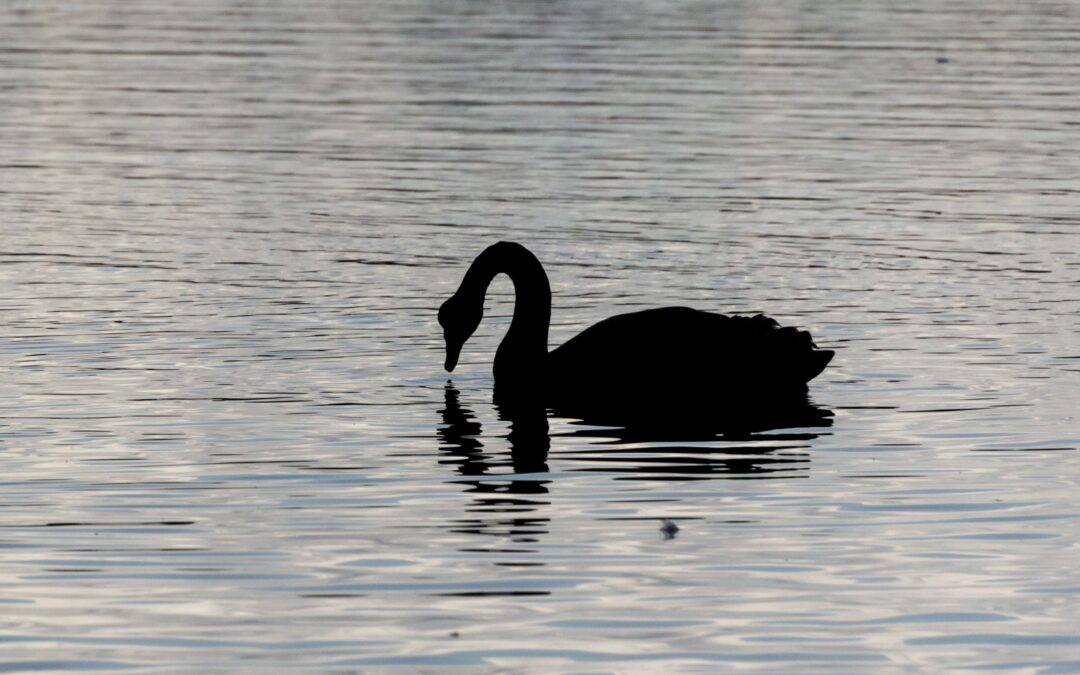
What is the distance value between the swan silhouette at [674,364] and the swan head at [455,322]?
0.03ft

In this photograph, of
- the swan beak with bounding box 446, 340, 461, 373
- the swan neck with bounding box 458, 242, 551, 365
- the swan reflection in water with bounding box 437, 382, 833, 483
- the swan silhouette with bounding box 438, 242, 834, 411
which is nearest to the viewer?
the swan reflection in water with bounding box 437, 382, 833, 483

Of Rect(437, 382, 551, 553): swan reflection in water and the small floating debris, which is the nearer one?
the small floating debris

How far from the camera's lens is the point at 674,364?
14688mm

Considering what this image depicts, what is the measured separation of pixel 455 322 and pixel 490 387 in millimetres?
536

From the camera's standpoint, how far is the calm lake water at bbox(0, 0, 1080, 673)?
8.94m

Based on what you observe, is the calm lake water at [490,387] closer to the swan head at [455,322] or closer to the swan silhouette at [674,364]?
the swan head at [455,322]

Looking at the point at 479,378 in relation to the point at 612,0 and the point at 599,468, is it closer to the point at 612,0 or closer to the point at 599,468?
the point at 599,468

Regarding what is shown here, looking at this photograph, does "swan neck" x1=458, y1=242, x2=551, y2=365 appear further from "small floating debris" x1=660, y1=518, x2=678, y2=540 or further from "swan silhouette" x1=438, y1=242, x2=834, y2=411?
"small floating debris" x1=660, y1=518, x2=678, y2=540

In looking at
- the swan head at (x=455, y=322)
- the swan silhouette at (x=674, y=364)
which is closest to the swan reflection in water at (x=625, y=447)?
the swan silhouette at (x=674, y=364)

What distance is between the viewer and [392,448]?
12.8 meters

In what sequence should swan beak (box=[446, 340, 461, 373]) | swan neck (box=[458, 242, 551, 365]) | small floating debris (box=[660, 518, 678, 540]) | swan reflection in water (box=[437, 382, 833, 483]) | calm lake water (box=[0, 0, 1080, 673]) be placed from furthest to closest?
swan neck (box=[458, 242, 551, 365]) < swan beak (box=[446, 340, 461, 373]) < swan reflection in water (box=[437, 382, 833, 483]) < small floating debris (box=[660, 518, 678, 540]) < calm lake water (box=[0, 0, 1080, 673])

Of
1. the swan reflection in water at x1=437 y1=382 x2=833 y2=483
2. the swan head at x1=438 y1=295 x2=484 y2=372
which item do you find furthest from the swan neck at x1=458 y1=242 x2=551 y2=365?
the swan reflection in water at x1=437 y1=382 x2=833 y2=483

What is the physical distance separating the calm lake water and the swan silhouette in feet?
1.27

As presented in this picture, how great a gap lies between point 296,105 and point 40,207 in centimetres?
1170
